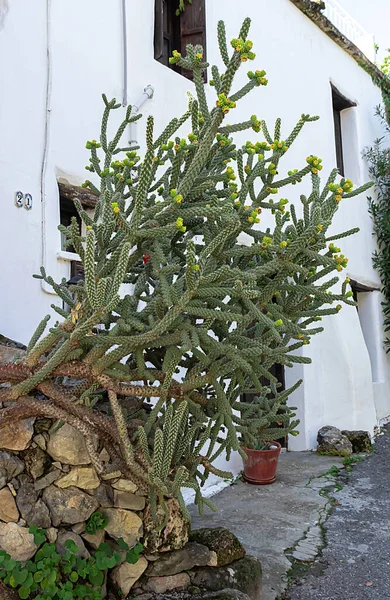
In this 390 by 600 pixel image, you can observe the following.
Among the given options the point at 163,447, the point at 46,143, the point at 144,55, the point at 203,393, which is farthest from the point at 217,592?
the point at 144,55

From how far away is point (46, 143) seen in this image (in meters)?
4.03

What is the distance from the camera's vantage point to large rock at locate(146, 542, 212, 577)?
2.87 m

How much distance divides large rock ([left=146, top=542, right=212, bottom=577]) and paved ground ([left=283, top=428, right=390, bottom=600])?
81cm

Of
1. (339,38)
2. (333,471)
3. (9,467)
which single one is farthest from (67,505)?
(339,38)

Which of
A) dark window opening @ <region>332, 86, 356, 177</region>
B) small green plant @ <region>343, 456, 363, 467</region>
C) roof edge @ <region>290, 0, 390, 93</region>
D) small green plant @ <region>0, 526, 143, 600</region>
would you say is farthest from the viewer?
dark window opening @ <region>332, 86, 356, 177</region>

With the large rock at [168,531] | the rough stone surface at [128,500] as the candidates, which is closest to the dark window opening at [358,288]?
the large rock at [168,531]

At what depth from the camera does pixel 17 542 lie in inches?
100.0

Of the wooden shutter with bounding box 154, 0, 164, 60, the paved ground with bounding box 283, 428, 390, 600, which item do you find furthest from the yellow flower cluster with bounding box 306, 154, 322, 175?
the wooden shutter with bounding box 154, 0, 164, 60

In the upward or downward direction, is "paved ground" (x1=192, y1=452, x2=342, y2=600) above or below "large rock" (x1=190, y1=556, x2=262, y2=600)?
below

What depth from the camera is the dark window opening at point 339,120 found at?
9.27 m

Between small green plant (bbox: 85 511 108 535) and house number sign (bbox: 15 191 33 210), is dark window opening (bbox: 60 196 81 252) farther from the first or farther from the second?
small green plant (bbox: 85 511 108 535)

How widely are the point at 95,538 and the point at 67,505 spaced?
0.81 feet

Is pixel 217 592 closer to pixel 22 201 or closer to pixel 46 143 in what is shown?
pixel 22 201

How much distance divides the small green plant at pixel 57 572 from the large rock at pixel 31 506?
8cm
